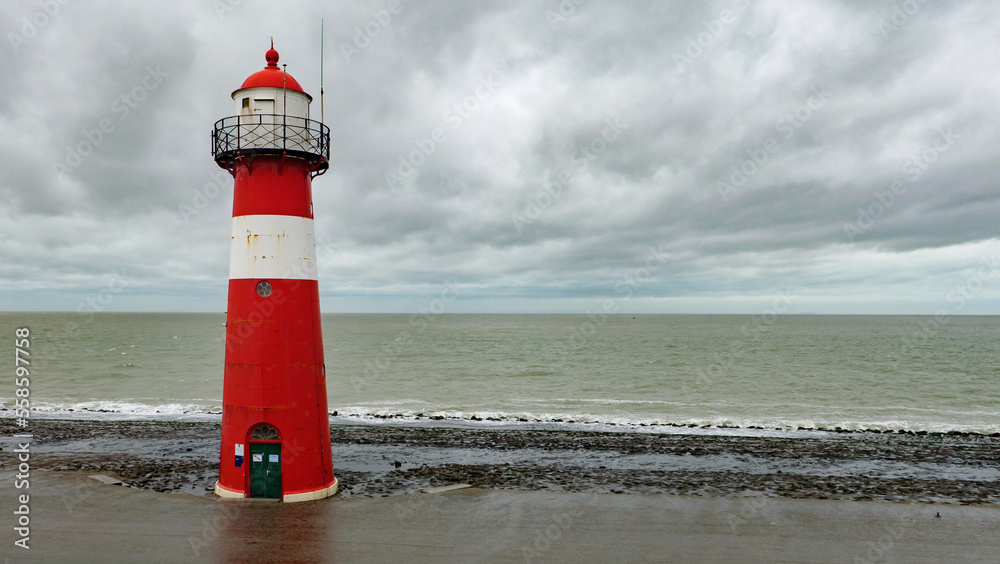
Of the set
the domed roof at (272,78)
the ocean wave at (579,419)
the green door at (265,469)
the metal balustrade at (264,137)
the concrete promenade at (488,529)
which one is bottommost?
the ocean wave at (579,419)

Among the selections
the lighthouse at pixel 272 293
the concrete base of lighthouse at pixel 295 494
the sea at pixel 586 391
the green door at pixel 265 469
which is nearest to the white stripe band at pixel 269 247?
the lighthouse at pixel 272 293

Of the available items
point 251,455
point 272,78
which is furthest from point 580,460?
point 272,78

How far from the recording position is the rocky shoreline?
14.4 metres

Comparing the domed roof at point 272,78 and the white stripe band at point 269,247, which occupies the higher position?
the domed roof at point 272,78

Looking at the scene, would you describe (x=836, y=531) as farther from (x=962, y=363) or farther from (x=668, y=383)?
(x=962, y=363)

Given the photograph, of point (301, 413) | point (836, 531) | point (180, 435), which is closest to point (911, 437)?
point (836, 531)

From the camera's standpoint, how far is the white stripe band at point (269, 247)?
429 inches

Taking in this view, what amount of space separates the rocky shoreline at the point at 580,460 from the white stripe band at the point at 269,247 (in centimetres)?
526

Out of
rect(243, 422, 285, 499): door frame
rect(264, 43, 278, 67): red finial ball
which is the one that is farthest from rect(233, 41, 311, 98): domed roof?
rect(243, 422, 285, 499): door frame

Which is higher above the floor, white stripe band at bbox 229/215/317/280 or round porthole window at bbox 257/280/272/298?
white stripe band at bbox 229/215/317/280

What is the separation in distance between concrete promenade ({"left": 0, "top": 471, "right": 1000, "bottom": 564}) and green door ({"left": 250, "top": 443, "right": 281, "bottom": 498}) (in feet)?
Answer: 0.90

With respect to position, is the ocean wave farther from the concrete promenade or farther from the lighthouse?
the lighthouse

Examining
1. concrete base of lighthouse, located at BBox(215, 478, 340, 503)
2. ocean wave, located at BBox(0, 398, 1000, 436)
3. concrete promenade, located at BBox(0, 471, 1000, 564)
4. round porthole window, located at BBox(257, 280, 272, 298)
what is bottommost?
ocean wave, located at BBox(0, 398, 1000, 436)

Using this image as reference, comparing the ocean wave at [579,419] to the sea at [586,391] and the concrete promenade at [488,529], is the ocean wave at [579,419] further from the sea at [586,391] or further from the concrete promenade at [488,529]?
the concrete promenade at [488,529]
